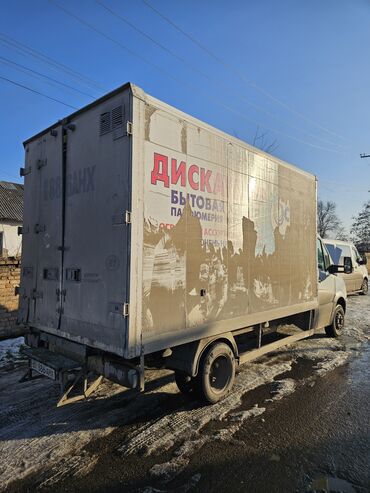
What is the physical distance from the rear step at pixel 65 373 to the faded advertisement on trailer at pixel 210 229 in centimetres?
92

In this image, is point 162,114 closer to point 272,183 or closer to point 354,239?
point 272,183

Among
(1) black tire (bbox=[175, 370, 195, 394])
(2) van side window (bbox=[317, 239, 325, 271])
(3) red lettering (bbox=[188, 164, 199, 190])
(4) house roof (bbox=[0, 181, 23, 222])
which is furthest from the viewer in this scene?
(4) house roof (bbox=[0, 181, 23, 222])

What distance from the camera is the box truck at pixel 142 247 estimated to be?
3514mm

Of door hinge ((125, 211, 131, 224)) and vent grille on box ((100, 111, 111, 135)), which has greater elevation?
vent grille on box ((100, 111, 111, 135))

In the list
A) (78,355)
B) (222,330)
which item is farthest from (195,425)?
(78,355)

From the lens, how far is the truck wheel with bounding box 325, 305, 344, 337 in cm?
799

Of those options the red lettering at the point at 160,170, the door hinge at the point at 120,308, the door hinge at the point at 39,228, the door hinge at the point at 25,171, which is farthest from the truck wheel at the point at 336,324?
the door hinge at the point at 25,171

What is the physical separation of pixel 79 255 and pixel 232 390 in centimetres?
285

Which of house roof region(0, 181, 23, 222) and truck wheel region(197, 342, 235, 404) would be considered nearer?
truck wheel region(197, 342, 235, 404)

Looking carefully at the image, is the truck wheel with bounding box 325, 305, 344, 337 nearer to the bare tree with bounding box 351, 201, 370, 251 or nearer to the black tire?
the black tire

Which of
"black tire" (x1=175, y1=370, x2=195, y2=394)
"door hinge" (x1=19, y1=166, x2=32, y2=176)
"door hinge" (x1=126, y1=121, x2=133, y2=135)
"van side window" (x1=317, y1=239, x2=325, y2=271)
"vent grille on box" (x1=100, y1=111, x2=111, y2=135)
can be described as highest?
"vent grille on box" (x1=100, y1=111, x2=111, y2=135)

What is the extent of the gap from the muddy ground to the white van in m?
8.61

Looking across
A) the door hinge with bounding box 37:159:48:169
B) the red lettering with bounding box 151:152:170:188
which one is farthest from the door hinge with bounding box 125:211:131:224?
the door hinge with bounding box 37:159:48:169

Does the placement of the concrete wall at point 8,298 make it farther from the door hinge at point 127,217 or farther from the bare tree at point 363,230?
the bare tree at point 363,230
